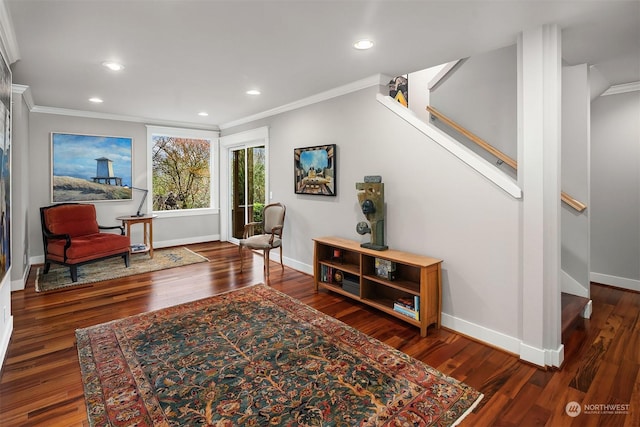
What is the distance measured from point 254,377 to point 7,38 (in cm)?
312

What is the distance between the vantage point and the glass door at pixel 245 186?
239 inches

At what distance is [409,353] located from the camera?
101 inches

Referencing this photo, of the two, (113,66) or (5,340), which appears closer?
(5,340)

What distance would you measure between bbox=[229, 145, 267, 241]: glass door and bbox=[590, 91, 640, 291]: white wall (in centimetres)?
481

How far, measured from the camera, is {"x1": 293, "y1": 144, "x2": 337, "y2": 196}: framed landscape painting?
4168 mm

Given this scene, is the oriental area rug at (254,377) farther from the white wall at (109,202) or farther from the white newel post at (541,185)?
the white wall at (109,202)

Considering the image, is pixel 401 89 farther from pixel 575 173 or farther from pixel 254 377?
pixel 254 377

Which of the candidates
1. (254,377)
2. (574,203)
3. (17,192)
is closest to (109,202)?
(17,192)

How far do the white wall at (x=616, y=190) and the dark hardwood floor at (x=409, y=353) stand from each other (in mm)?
309

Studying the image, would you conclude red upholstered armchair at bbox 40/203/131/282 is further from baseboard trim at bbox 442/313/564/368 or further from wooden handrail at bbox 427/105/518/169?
wooden handrail at bbox 427/105/518/169

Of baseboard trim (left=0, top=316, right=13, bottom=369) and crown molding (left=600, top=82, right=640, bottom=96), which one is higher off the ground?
crown molding (left=600, top=82, right=640, bottom=96)

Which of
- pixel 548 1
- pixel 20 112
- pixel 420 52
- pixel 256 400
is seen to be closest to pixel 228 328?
pixel 256 400

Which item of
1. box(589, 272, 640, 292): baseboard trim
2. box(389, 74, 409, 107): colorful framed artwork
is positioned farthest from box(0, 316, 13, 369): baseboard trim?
box(589, 272, 640, 292): baseboard trim

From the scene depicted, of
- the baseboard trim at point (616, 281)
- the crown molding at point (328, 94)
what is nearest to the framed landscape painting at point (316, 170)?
the crown molding at point (328, 94)
